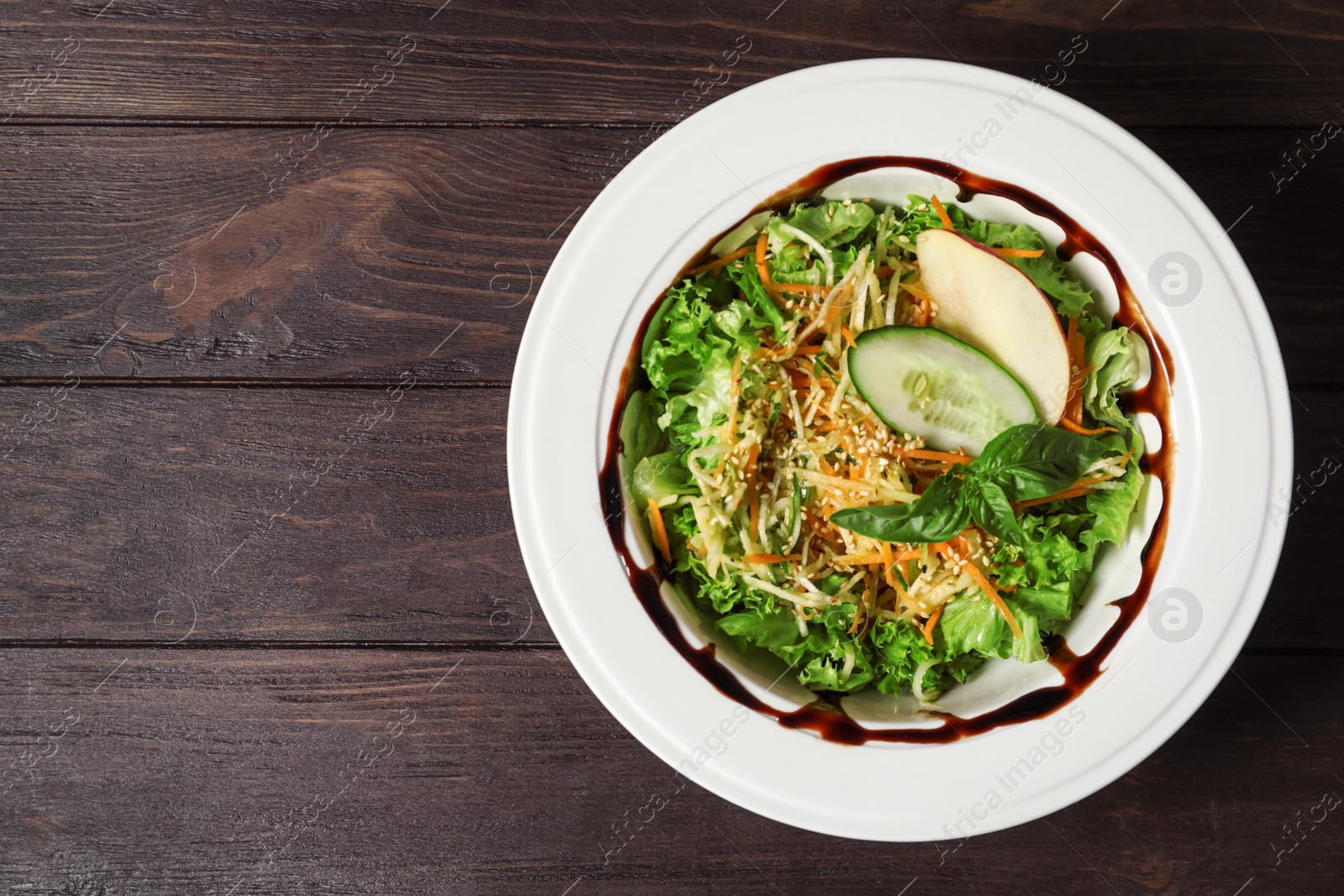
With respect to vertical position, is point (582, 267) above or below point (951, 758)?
above

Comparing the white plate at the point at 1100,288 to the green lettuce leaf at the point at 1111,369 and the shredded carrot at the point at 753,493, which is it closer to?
the green lettuce leaf at the point at 1111,369

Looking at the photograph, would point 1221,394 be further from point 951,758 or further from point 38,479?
point 38,479

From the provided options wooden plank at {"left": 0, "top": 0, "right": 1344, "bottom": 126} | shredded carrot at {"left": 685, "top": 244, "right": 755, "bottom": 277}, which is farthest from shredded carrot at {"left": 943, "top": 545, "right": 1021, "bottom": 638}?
wooden plank at {"left": 0, "top": 0, "right": 1344, "bottom": 126}

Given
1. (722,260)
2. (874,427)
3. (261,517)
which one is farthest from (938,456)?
(261,517)

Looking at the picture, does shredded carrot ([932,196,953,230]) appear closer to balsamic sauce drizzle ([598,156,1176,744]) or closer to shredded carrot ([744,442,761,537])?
balsamic sauce drizzle ([598,156,1176,744])

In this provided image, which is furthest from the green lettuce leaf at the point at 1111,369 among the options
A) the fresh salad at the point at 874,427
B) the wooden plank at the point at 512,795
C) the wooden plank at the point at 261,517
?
the wooden plank at the point at 261,517

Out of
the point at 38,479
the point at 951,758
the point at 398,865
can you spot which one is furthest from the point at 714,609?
the point at 38,479
